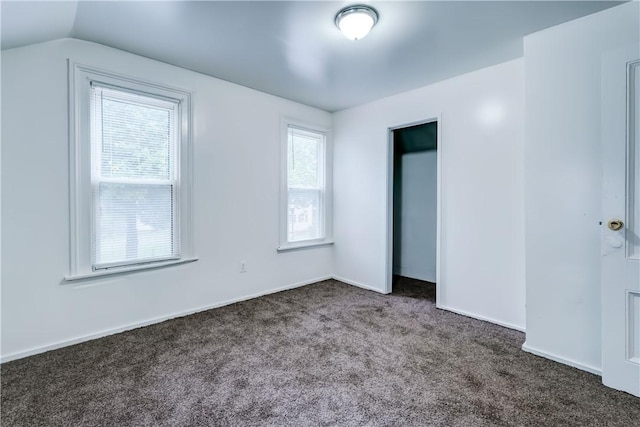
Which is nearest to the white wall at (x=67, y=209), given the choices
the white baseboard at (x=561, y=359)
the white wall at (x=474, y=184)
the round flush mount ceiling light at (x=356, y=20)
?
the white wall at (x=474, y=184)

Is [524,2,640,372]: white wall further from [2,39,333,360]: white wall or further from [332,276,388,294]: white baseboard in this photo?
[2,39,333,360]: white wall

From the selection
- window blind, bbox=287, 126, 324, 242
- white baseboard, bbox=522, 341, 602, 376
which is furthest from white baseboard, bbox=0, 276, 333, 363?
white baseboard, bbox=522, 341, 602, 376

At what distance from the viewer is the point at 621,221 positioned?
1814 mm

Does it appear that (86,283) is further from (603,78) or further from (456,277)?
(603,78)

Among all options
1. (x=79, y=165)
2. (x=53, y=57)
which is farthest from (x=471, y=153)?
(x=53, y=57)

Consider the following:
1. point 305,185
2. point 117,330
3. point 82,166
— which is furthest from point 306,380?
point 305,185

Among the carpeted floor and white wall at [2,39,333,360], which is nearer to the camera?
the carpeted floor

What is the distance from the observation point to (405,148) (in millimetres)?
4668

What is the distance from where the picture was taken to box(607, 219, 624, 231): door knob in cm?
181

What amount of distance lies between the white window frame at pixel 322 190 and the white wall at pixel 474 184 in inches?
27.0

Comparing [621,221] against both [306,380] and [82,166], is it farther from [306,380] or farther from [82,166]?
[82,166]

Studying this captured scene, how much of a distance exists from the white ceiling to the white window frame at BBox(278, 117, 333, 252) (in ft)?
2.71

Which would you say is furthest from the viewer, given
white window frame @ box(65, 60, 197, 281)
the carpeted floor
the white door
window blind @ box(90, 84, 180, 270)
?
window blind @ box(90, 84, 180, 270)

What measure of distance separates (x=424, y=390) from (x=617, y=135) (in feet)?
6.55
